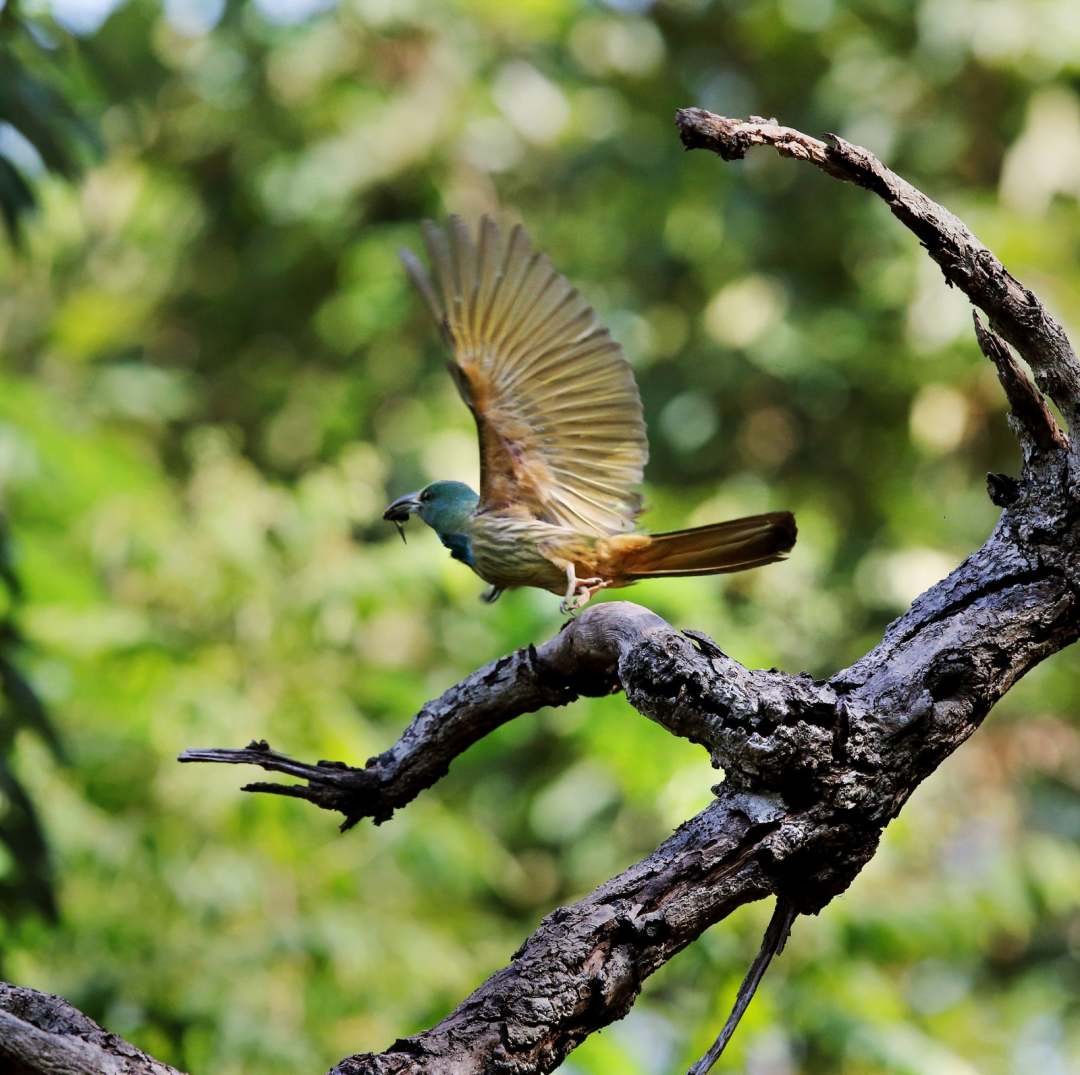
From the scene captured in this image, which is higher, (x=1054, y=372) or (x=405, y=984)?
(x=405, y=984)

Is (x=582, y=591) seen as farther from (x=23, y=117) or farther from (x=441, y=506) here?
(x=23, y=117)

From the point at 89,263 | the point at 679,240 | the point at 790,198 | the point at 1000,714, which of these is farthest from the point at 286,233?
the point at 1000,714

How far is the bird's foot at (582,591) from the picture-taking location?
2928 millimetres

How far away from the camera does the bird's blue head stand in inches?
124

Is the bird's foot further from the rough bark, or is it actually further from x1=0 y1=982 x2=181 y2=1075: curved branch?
x1=0 y1=982 x2=181 y2=1075: curved branch

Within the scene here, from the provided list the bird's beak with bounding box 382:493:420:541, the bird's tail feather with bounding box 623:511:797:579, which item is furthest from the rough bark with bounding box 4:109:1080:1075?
the bird's beak with bounding box 382:493:420:541

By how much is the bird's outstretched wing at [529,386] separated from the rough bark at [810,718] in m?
0.99

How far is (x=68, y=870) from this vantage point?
5.13 m

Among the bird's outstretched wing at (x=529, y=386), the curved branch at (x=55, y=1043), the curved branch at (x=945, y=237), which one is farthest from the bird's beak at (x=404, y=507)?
the curved branch at (x=55, y=1043)

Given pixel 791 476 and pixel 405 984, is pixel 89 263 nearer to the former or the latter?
pixel 791 476

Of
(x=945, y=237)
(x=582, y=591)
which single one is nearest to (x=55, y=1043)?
(x=945, y=237)

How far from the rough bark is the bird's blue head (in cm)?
109

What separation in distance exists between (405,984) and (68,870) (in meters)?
1.22

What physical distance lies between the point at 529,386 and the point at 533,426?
0.09 m
